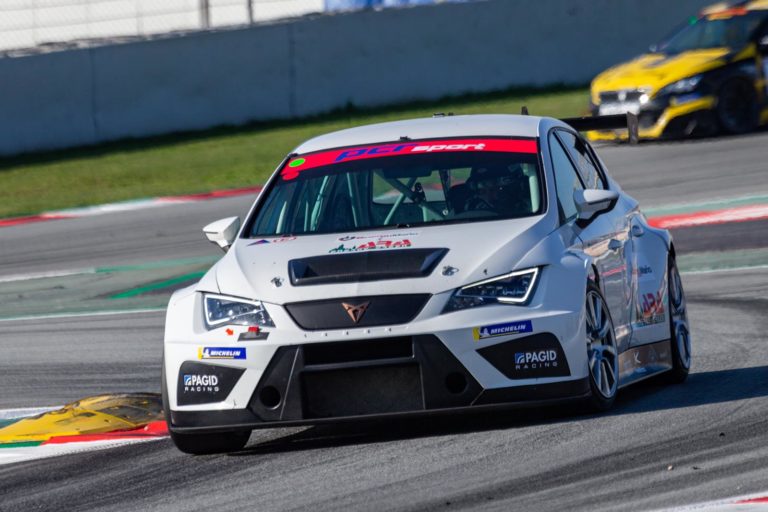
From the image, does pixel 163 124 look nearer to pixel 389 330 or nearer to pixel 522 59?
pixel 522 59

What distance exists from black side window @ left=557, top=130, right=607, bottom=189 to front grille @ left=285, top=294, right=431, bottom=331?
1810mm

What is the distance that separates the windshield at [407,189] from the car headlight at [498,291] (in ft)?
2.27

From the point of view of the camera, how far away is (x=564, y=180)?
7.25 m

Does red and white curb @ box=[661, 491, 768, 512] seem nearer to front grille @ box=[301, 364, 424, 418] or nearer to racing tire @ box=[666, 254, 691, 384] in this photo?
front grille @ box=[301, 364, 424, 418]

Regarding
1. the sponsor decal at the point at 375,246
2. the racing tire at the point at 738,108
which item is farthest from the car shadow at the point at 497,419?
the racing tire at the point at 738,108

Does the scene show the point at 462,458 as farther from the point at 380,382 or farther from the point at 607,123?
the point at 607,123

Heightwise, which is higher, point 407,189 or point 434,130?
point 434,130

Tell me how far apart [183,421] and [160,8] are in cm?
1840

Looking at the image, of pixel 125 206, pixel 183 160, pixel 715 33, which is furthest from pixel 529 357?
pixel 183 160

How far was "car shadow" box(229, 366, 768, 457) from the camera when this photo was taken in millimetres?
6562

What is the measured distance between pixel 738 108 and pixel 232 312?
13.9 metres

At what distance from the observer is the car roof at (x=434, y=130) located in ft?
24.5

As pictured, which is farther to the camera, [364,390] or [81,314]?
[81,314]

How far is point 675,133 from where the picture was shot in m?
19.2
